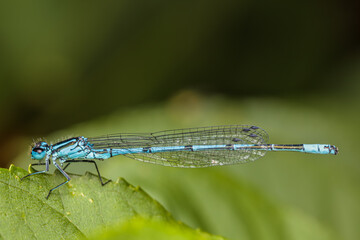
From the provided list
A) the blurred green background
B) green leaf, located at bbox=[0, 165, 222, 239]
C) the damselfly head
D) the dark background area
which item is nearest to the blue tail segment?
the damselfly head

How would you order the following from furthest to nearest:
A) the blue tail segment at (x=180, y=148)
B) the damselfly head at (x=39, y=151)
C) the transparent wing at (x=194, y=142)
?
the transparent wing at (x=194, y=142) < the blue tail segment at (x=180, y=148) < the damselfly head at (x=39, y=151)

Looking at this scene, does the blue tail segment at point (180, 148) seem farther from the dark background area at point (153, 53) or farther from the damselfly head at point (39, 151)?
the dark background area at point (153, 53)

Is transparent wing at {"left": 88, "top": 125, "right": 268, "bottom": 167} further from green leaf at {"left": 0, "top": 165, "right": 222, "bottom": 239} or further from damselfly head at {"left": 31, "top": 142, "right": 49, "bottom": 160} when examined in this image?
green leaf at {"left": 0, "top": 165, "right": 222, "bottom": 239}

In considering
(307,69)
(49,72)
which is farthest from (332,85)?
(49,72)

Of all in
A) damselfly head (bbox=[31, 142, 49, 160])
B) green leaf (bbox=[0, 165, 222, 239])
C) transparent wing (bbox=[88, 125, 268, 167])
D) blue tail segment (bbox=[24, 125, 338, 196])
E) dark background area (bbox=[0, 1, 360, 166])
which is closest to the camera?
green leaf (bbox=[0, 165, 222, 239])

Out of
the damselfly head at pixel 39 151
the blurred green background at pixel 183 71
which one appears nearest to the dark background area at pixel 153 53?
the blurred green background at pixel 183 71

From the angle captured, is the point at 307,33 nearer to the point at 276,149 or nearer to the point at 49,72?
the point at 276,149
